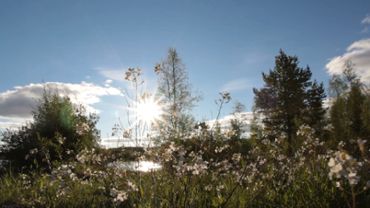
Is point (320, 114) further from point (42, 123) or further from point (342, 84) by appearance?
point (42, 123)

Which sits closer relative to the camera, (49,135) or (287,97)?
(49,135)

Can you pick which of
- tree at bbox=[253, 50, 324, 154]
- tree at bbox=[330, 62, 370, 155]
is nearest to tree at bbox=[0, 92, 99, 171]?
tree at bbox=[330, 62, 370, 155]

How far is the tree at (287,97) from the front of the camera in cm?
3183

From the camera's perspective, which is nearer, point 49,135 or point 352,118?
point 49,135

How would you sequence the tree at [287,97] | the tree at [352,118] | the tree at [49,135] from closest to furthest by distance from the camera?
the tree at [49,135]
the tree at [352,118]
the tree at [287,97]

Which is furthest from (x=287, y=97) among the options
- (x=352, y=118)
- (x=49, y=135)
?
(x=49, y=135)

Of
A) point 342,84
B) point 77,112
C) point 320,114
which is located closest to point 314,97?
point 320,114

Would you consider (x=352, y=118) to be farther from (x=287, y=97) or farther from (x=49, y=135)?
(x=49, y=135)

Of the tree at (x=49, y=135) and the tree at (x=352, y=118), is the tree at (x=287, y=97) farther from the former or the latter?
the tree at (x=49, y=135)

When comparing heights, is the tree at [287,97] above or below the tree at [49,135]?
above

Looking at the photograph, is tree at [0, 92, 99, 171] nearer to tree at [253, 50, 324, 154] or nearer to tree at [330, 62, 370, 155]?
tree at [330, 62, 370, 155]

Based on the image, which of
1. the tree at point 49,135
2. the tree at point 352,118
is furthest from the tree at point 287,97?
the tree at point 49,135

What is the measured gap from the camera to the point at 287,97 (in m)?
32.0

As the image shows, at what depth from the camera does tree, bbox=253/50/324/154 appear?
3183 cm
